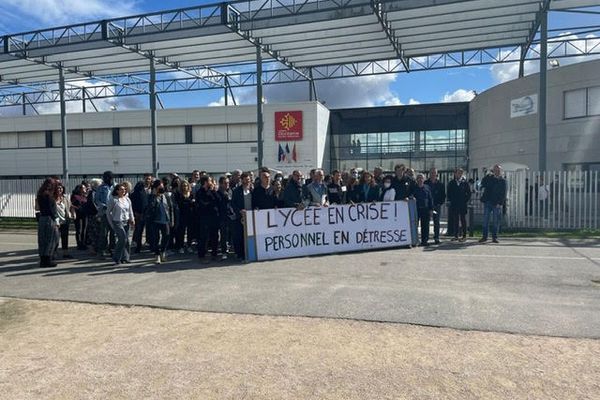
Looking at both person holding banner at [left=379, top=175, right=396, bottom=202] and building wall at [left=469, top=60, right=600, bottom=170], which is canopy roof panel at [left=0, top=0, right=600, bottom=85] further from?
person holding banner at [left=379, top=175, right=396, bottom=202]

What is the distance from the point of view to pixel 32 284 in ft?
26.0

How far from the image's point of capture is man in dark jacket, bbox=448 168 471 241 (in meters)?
12.2

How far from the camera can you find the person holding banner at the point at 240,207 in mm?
9773

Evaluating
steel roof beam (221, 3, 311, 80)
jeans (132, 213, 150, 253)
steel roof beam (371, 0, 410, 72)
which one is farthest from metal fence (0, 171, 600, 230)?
steel roof beam (221, 3, 311, 80)

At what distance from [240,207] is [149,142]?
3071 cm

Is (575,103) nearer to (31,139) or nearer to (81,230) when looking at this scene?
(81,230)

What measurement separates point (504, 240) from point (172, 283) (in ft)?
29.2

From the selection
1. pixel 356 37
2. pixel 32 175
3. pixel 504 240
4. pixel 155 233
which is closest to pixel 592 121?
pixel 356 37

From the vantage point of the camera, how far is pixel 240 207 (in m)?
9.80

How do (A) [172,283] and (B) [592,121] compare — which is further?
(B) [592,121]

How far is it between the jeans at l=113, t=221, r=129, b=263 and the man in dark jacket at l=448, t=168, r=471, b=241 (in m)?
7.91

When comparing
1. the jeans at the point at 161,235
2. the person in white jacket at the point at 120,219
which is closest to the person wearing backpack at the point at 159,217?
the jeans at the point at 161,235

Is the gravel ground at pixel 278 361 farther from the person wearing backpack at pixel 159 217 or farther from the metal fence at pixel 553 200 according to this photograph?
the metal fence at pixel 553 200

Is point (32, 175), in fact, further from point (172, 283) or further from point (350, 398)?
point (350, 398)
